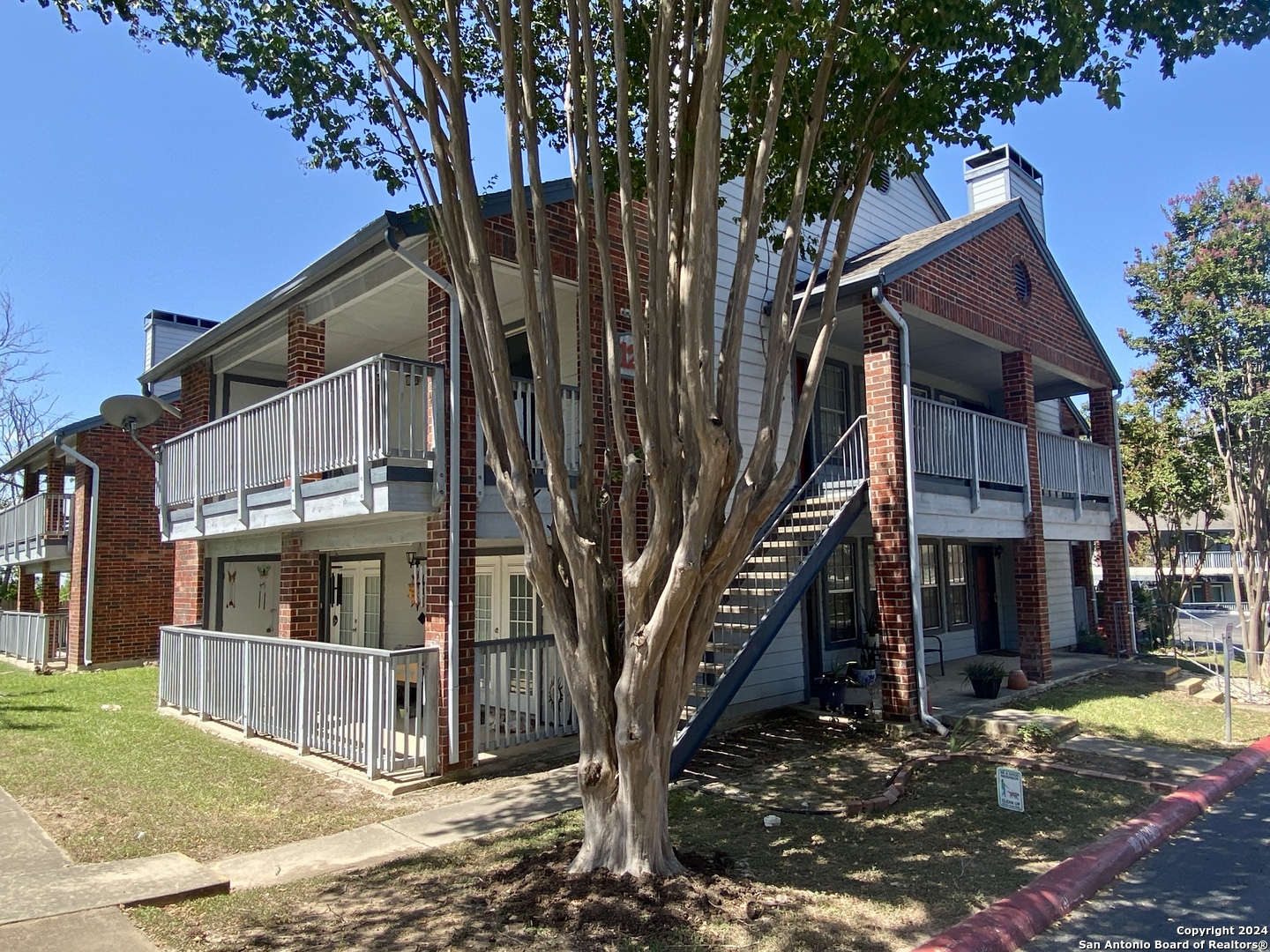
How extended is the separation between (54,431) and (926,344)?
17.1m

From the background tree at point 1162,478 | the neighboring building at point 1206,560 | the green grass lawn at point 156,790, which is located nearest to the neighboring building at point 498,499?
the green grass lawn at point 156,790

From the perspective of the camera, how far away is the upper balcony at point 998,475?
11.0 m

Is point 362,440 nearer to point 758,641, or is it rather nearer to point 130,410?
point 758,641

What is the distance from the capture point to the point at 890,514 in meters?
10.3

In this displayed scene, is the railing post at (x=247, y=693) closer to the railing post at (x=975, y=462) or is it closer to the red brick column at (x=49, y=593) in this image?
the railing post at (x=975, y=462)

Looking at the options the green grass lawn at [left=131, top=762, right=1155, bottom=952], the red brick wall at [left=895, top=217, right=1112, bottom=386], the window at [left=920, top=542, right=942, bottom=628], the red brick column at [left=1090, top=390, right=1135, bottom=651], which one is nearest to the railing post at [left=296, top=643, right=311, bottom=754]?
the green grass lawn at [left=131, top=762, right=1155, bottom=952]

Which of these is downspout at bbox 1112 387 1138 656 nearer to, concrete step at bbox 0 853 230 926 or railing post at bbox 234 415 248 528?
railing post at bbox 234 415 248 528

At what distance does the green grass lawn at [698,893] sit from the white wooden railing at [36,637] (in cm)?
1598

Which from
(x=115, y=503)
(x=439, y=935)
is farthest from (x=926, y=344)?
(x=115, y=503)

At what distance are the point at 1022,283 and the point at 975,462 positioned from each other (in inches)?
153

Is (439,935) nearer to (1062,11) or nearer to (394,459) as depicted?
(394,459)

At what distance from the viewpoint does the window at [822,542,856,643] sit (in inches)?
514

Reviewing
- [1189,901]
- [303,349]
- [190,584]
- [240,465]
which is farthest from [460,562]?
[190,584]

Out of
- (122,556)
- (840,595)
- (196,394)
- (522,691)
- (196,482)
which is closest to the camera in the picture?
(522,691)
